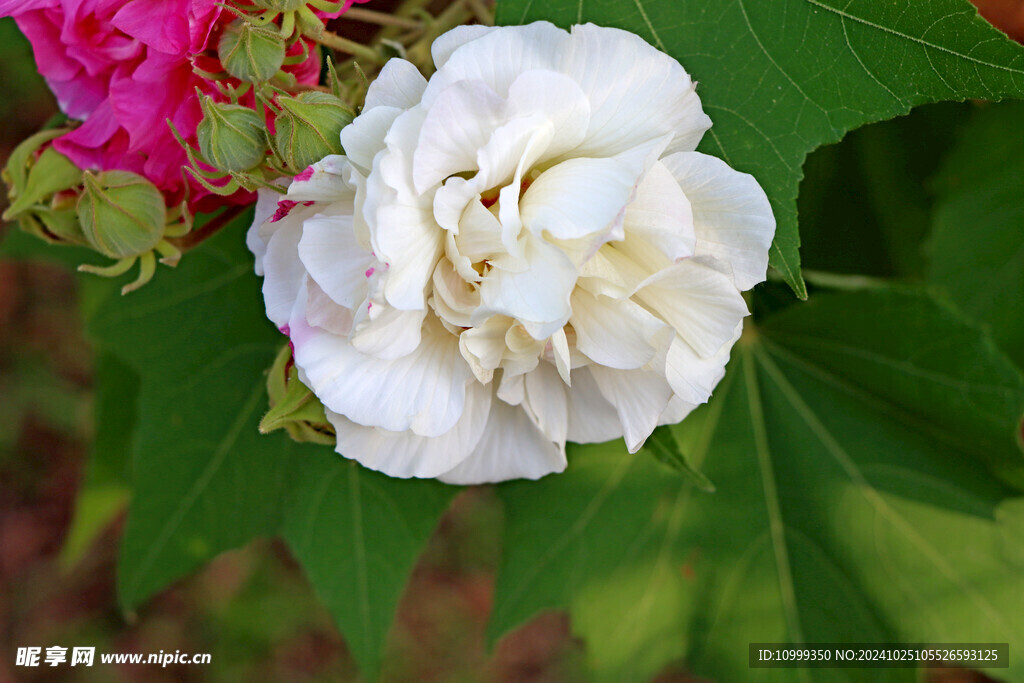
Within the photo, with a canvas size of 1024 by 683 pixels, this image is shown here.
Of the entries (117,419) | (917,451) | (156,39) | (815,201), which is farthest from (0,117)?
(917,451)

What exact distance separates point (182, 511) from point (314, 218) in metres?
0.38

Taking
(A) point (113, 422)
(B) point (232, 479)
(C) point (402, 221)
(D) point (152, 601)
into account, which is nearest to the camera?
(C) point (402, 221)

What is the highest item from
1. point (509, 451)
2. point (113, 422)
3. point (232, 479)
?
point (509, 451)

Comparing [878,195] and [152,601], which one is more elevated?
[878,195]

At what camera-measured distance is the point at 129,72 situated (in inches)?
17.2

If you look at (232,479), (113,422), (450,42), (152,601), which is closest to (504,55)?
(450,42)

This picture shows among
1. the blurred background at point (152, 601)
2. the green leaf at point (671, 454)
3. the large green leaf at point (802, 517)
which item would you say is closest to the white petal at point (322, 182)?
the green leaf at point (671, 454)

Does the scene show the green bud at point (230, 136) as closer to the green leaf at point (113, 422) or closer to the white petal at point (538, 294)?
the white petal at point (538, 294)

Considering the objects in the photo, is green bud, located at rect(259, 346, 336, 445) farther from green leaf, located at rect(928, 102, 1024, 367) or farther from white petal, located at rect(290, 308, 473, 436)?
green leaf, located at rect(928, 102, 1024, 367)

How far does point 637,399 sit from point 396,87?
173mm

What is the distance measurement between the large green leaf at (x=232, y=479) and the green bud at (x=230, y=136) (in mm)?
256

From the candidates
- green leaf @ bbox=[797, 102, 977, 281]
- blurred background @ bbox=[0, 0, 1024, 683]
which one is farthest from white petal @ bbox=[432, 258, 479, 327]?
blurred background @ bbox=[0, 0, 1024, 683]

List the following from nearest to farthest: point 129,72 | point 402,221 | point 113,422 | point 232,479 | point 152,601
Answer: point 402,221 < point 129,72 < point 232,479 < point 113,422 < point 152,601

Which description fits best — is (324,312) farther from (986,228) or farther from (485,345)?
(986,228)
